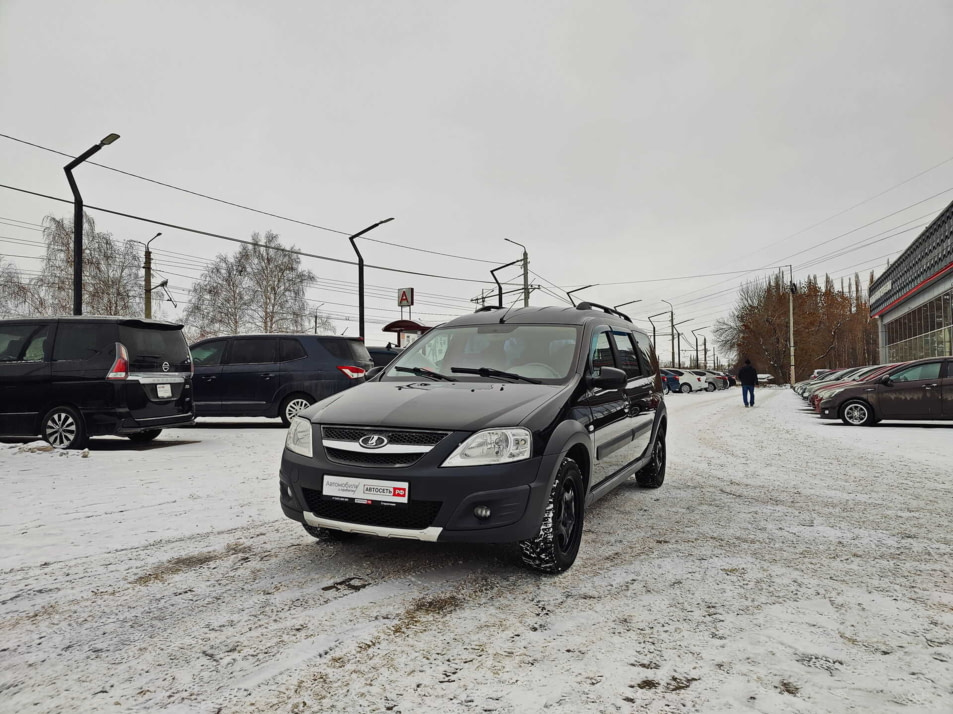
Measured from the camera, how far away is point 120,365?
8.08 m

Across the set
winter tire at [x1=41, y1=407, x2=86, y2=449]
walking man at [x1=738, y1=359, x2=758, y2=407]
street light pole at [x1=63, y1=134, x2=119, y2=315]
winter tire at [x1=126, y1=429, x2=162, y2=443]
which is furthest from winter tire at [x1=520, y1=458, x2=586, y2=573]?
walking man at [x1=738, y1=359, x2=758, y2=407]

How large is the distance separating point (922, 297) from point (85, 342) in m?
46.2

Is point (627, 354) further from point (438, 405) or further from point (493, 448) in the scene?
point (493, 448)

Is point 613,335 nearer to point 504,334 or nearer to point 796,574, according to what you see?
point 504,334

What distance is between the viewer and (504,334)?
15.1 feet

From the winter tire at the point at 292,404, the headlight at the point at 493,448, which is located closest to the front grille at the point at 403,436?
the headlight at the point at 493,448

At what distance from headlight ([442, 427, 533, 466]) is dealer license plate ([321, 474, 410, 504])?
0.27m

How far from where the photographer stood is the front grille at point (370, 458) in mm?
3174

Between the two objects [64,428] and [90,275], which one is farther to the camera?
[90,275]

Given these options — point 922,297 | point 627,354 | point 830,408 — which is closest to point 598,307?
point 627,354

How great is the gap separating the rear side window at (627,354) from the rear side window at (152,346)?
6623 millimetres

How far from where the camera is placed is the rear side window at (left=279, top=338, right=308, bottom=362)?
11.6 metres

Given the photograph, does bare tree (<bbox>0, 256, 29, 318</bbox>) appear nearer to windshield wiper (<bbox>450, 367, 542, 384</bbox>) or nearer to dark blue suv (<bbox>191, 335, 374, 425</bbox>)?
dark blue suv (<bbox>191, 335, 374, 425</bbox>)

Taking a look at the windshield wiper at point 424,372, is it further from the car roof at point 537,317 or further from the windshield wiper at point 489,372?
the car roof at point 537,317
